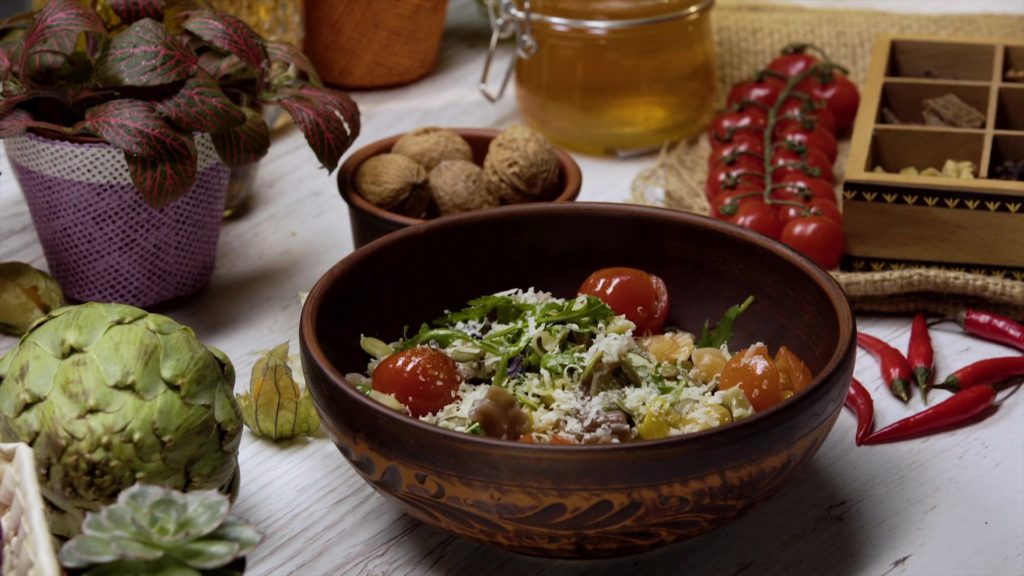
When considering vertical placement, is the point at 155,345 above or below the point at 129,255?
above

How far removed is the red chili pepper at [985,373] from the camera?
1317mm

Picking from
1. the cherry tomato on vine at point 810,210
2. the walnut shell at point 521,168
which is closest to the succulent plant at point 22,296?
the walnut shell at point 521,168

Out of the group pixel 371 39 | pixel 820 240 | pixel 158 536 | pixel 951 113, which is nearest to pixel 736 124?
pixel 951 113

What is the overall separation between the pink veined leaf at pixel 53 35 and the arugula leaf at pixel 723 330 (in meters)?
0.70

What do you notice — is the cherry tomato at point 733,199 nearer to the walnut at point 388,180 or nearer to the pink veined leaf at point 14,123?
the walnut at point 388,180

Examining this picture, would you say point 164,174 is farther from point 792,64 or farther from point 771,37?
point 771,37

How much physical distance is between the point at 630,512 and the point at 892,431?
0.46m

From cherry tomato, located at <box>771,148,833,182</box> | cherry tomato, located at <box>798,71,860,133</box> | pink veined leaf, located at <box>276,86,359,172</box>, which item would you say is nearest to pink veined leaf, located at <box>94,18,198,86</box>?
pink veined leaf, located at <box>276,86,359,172</box>

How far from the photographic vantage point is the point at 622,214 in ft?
4.10

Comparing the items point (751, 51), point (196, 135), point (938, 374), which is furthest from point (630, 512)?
point (751, 51)

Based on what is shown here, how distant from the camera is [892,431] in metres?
1.26

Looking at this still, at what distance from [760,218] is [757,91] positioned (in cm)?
43

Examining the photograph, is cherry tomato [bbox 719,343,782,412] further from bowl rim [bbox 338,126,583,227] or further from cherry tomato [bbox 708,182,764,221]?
cherry tomato [bbox 708,182,764,221]

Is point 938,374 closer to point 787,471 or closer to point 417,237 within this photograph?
point 787,471
